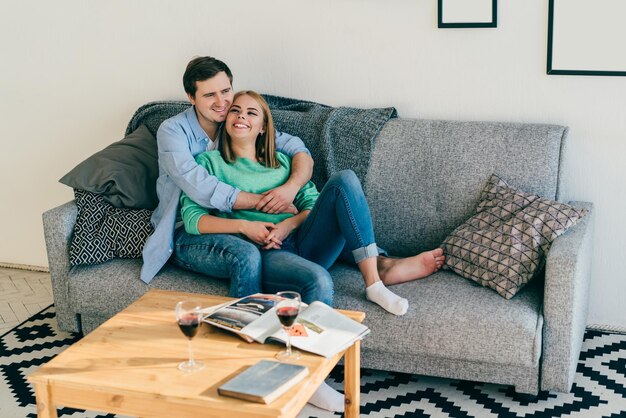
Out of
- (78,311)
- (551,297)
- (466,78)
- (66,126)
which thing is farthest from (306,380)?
(66,126)

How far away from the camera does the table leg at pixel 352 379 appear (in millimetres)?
2395

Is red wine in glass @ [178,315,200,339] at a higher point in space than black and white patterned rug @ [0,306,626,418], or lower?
higher

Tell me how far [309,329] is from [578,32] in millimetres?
1543

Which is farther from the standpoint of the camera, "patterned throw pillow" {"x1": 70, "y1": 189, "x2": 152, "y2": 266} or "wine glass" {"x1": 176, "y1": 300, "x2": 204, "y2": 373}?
"patterned throw pillow" {"x1": 70, "y1": 189, "x2": 152, "y2": 266}

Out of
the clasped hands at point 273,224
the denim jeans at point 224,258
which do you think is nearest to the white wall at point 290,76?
the clasped hands at point 273,224

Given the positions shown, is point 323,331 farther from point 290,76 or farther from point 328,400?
point 290,76

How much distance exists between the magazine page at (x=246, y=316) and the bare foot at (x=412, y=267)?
0.60 meters

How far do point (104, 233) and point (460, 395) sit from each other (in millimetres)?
1365

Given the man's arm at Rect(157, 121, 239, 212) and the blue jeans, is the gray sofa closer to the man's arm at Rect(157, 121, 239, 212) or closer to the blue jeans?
the blue jeans

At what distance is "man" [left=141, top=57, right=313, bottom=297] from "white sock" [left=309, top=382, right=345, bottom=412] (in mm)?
399

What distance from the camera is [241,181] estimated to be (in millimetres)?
3068

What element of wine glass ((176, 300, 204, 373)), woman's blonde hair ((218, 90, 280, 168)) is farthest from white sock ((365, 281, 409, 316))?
wine glass ((176, 300, 204, 373))

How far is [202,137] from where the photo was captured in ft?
10.4

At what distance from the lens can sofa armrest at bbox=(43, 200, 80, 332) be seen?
3.14m
